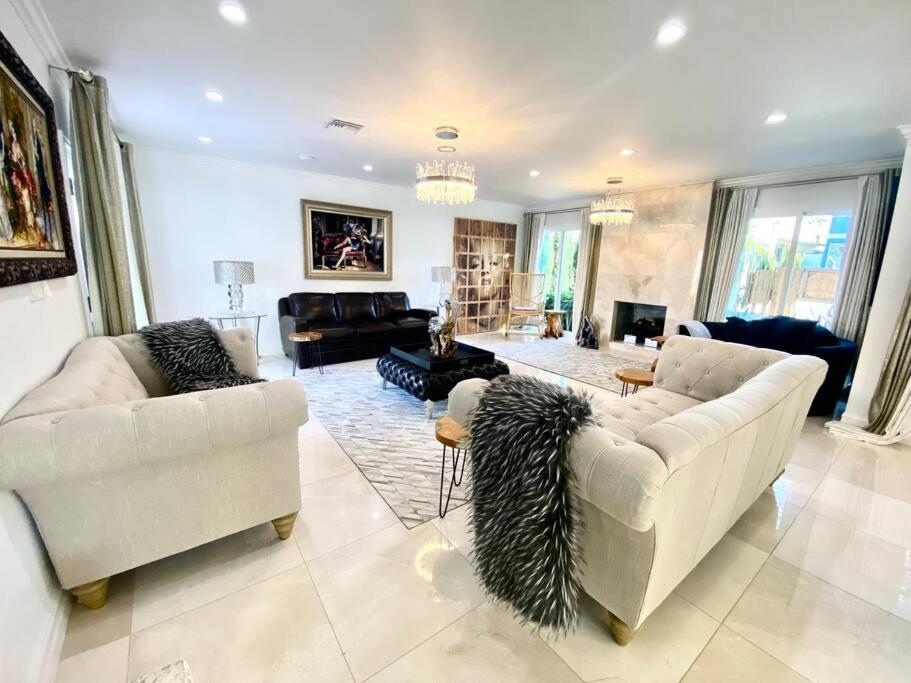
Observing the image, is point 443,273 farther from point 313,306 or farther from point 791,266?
point 791,266

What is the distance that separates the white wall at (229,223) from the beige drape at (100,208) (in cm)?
234

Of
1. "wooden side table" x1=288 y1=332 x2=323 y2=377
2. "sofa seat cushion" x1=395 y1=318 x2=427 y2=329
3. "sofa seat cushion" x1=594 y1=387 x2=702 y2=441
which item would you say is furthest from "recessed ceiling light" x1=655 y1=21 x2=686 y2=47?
"sofa seat cushion" x1=395 y1=318 x2=427 y2=329

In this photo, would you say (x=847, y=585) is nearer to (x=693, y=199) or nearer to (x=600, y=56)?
(x=600, y=56)

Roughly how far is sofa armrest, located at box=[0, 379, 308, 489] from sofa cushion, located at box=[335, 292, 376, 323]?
13.0ft

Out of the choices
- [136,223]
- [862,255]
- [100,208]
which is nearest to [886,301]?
[862,255]

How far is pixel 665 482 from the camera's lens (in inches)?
41.3

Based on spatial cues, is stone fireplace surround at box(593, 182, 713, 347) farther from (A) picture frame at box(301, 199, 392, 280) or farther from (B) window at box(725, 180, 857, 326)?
(A) picture frame at box(301, 199, 392, 280)

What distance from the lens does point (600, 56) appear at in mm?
2062

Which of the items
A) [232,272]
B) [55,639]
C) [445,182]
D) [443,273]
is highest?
[445,182]

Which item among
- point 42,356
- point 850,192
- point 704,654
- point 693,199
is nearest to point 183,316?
point 42,356

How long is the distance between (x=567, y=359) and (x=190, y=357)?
473 centimetres

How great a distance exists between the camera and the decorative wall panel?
697 centimetres

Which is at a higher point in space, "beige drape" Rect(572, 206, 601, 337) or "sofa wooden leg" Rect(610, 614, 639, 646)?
"beige drape" Rect(572, 206, 601, 337)

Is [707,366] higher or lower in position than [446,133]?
lower
